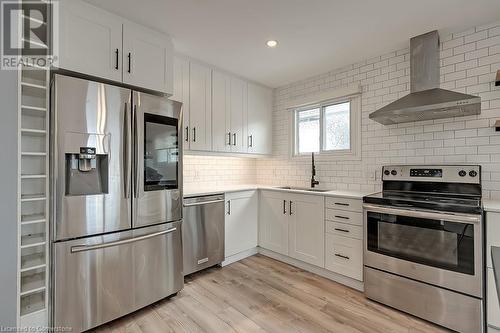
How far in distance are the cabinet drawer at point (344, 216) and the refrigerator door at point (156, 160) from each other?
1.63m

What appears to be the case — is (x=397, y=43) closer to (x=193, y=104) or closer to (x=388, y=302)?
(x=193, y=104)

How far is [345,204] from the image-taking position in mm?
2596

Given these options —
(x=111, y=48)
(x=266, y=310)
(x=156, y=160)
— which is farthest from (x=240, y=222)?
(x=111, y=48)

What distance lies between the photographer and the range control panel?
7.18ft

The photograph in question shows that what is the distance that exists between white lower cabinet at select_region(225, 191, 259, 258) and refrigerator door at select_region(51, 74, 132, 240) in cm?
137

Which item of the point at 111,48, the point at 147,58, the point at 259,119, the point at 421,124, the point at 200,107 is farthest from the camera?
the point at 259,119

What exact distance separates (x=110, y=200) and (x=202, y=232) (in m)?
1.15

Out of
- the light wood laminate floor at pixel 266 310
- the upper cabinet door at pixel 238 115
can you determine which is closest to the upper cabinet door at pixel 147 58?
the upper cabinet door at pixel 238 115

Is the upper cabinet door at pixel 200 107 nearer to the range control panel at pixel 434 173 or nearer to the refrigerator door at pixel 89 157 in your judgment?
the refrigerator door at pixel 89 157

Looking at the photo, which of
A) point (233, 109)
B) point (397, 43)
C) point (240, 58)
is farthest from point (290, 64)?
point (397, 43)

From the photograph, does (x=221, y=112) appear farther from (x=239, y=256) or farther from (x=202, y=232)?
(x=239, y=256)

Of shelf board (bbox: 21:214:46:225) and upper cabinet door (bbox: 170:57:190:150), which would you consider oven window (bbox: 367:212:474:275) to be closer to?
upper cabinet door (bbox: 170:57:190:150)

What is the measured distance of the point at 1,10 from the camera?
64.7 inches

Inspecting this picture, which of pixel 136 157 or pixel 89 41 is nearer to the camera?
pixel 89 41
